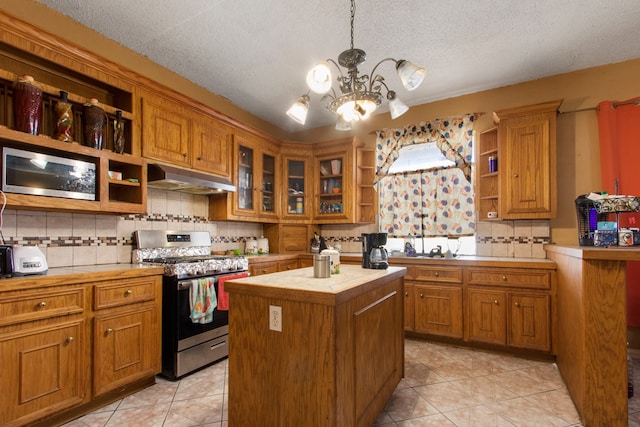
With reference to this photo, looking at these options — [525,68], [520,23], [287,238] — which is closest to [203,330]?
[287,238]

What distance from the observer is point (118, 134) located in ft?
8.35

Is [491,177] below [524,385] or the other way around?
the other way around

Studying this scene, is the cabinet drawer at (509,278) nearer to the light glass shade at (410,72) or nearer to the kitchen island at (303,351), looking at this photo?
the kitchen island at (303,351)

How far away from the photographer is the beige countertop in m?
1.41

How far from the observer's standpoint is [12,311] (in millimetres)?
1725

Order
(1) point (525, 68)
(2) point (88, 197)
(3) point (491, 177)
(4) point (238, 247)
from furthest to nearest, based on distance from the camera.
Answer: (4) point (238, 247) → (3) point (491, 177) → (1) point (525, 68) → (2) point (88, 197)

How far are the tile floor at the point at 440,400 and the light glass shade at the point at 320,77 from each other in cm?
203

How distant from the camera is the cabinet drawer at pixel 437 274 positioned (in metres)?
3.18

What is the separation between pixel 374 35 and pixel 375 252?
1.78m

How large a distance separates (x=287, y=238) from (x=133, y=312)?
227 cm

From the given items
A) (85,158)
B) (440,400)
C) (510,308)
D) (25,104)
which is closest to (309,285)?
(440,400)

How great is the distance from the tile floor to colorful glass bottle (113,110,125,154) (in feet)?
6.07

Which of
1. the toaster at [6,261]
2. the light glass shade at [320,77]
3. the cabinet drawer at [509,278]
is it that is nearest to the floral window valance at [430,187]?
the cabinet drawer at [509,278]

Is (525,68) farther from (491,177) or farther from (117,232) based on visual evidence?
(117,232)
